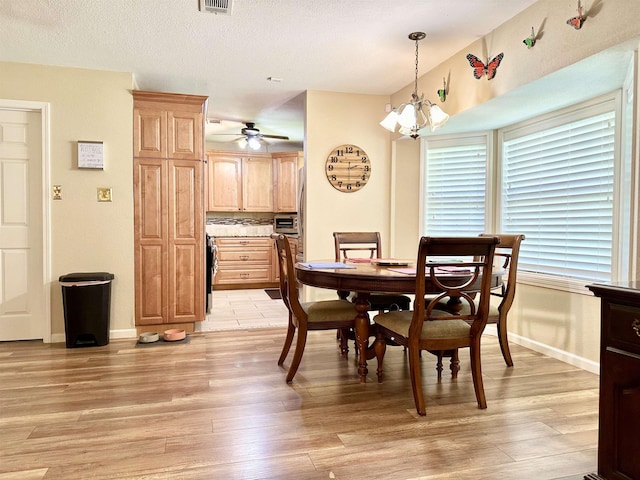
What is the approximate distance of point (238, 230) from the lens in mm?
7004

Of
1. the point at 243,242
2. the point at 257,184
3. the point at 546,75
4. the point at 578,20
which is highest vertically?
the point at 578,20

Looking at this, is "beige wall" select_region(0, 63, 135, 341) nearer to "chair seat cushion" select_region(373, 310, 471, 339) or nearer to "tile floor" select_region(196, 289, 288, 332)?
"tile floor" select_region(196, 289, 288, 332)

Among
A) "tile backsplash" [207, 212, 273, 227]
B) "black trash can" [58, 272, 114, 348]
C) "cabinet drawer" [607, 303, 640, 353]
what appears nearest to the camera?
"cabinet drawer" [607, 303, 640, 353]

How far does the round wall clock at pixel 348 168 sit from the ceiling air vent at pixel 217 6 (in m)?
1.98

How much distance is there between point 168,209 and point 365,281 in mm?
2409

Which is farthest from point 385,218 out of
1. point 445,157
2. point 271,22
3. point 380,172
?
point 271,22

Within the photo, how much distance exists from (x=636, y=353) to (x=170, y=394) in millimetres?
2351

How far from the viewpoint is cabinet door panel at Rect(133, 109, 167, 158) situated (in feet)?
12.7

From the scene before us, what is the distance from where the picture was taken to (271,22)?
2.96 meters

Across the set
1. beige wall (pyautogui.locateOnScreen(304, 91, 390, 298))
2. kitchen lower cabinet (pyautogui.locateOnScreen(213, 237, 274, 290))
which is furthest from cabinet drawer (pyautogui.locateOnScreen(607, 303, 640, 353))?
kitchen lower cabinet (pyautogui.locateOnScreen(213, 237, 274, 290))

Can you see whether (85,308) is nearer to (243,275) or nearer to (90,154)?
(90,154)

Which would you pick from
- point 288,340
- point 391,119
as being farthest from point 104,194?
point 391,119

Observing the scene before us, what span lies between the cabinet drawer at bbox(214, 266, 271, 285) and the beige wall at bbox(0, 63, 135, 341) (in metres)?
2.80

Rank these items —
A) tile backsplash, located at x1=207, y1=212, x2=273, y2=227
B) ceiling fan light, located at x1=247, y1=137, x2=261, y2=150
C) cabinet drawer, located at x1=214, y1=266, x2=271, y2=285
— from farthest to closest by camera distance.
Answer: tile backsplash, located at x1=207, y1=212, x2=273, y2=227, cabinet drawer, located at x1=214, y1=266, x2=271, y2=285, ceiling fan light, located at x1=247, y1=137, x2=261, y2=150
